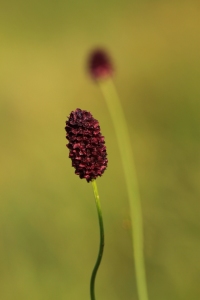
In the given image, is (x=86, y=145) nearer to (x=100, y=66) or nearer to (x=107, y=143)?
(x=100, y=66)

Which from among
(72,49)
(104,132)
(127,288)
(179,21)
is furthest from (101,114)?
(127,288)

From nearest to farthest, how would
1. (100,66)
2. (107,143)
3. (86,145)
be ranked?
1. (86,145)
2. (100,66)
3. (107,143)

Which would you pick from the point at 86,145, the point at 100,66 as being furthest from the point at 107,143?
the point at 86,145

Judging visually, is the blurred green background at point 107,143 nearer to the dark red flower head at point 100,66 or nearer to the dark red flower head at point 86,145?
the dark red flower head at point 100,66

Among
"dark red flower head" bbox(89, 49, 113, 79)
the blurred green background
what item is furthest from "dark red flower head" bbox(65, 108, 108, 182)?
"dark red flower head" bbox(89, 49, 113, 79)

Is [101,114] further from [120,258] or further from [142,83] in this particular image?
[120,258]

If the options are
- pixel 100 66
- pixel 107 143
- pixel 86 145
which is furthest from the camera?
pixel 107 143

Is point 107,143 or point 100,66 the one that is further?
point 107,143
